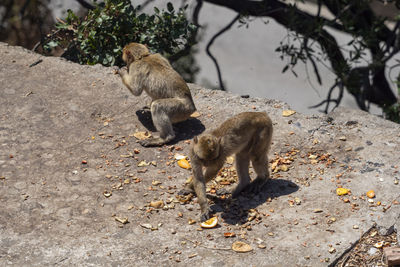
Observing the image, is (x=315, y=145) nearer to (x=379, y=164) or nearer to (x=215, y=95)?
(x=379, y=164)

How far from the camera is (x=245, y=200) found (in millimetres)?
6133

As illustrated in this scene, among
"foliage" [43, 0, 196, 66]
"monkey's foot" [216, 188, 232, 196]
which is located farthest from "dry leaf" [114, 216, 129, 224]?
"foliage" [43, 0, 196, 66]

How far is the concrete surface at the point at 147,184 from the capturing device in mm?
5375

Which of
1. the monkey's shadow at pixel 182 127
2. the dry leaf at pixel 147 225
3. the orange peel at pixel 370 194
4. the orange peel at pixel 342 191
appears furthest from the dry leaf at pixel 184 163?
the orange peel at pixel 370 194

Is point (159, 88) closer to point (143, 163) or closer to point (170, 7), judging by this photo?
point (143, 163)

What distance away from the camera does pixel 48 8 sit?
35.0 feet

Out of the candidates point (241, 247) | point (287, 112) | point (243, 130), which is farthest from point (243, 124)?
point (287, 112)

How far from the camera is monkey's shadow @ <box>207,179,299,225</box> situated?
19.3ft

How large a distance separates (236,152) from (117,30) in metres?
3.70

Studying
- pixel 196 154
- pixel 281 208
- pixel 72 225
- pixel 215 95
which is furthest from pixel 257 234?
pixel 215 95

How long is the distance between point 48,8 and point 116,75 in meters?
3.00

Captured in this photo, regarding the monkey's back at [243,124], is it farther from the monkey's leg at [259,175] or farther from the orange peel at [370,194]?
the orange peel at [370,194]

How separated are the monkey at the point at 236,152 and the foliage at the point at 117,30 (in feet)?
10.8

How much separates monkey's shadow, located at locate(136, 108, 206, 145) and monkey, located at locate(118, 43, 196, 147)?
0.59 ft
